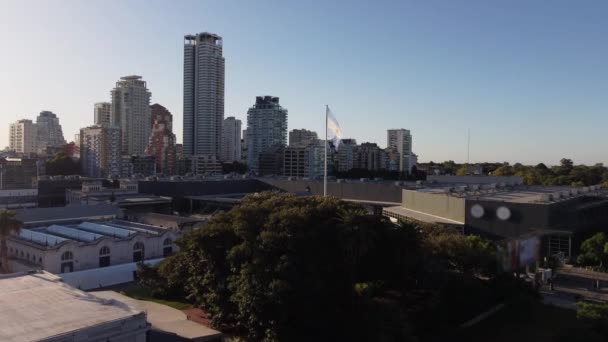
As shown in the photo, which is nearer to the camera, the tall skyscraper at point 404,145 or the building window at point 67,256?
the building window at point 67,256

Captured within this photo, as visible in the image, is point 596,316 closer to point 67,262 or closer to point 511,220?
point 511,220

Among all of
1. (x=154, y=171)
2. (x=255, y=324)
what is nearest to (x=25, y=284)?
(x=255, y=324)

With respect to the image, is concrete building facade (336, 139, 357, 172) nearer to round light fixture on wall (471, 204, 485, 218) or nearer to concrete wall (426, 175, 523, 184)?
concrete wall (426, 175, 523, 184)

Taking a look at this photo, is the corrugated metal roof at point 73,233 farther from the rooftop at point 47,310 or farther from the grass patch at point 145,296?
the rooftop at point 47,310

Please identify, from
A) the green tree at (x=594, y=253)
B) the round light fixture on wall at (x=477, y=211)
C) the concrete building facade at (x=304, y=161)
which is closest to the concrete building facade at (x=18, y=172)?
the concrete building facade at (x=304, y=161)

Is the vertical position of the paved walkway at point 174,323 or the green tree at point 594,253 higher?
the green tree at point 594,253

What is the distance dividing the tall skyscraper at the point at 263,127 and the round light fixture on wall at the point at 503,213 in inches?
3966

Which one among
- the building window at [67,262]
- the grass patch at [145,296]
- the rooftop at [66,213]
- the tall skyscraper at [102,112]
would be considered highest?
the tall skyscraper at [102,112]

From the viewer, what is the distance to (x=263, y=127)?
136 meters

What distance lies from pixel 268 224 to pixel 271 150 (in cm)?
10894

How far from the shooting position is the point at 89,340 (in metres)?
16.4

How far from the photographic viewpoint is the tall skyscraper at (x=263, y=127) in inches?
5335

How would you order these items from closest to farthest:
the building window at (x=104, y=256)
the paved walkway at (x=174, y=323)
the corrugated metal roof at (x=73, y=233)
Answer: the paved walkway at (x=174, y=323) → the building window at (x=104, y=256) → the corrugated metal roof at (x=73, y=233)

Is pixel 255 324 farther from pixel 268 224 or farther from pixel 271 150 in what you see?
pixel 271 150
